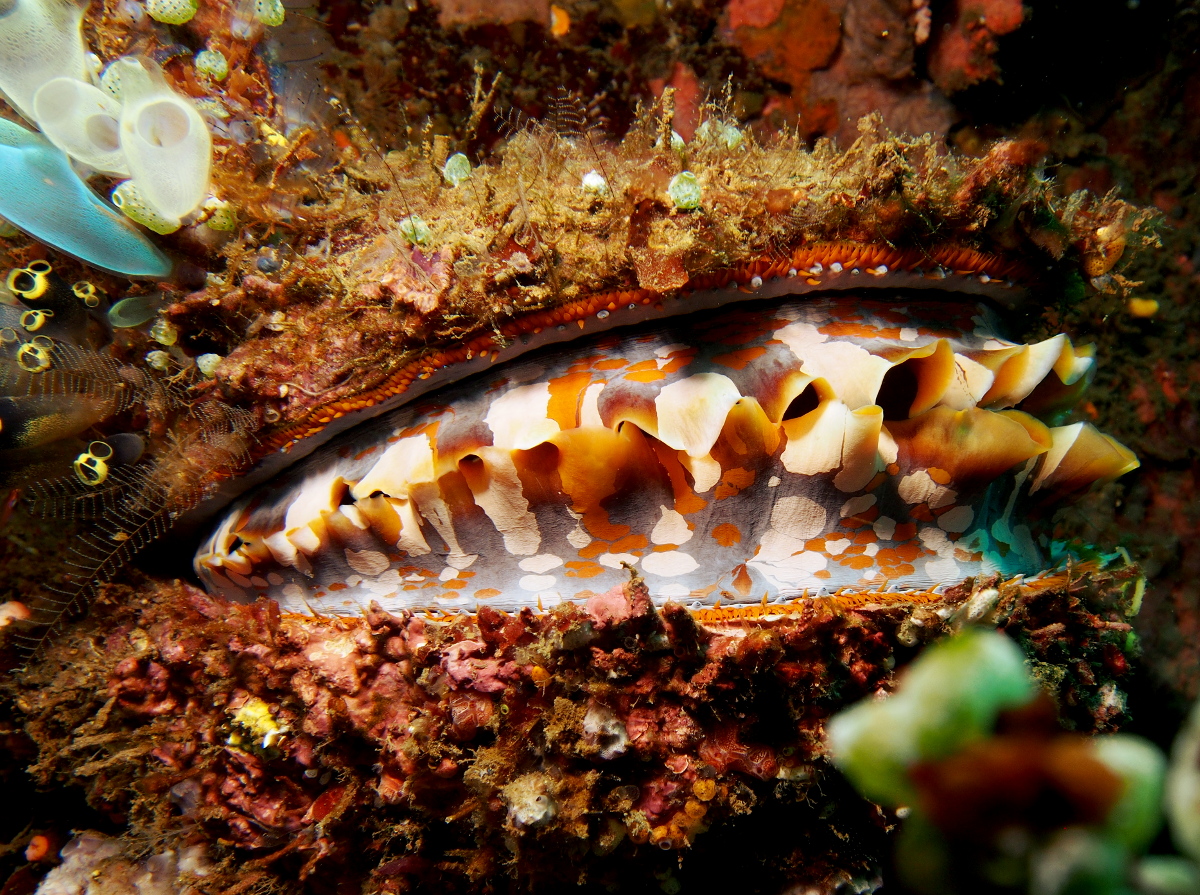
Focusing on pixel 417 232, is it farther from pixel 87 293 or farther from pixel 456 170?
pixel 87 293

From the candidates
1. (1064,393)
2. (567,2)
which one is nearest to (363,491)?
(1064,393)

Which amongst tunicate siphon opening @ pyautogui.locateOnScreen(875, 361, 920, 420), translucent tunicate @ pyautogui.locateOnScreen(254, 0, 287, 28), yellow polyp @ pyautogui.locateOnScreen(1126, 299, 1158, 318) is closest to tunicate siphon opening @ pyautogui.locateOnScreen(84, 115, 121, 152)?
translucent tunicate @ pyautogui.locateOnScreen(254, 0, 287, 28)

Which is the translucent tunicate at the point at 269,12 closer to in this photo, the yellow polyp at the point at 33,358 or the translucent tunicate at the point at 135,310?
the translucent tunicate at the point at 135,310

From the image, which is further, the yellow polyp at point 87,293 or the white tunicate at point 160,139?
the yellow polyp at point 87,293

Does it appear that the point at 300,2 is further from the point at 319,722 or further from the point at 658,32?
the point at 319,722

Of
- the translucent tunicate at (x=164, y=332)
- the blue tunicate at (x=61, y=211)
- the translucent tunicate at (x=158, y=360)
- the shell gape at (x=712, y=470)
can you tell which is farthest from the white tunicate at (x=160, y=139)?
the shell gape at (x=712, y=470)

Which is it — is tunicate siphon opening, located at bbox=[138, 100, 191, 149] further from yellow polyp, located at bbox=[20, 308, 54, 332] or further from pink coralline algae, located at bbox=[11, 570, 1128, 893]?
pink coralline algae, located at bbox=[11, 570, 1128, 893]
